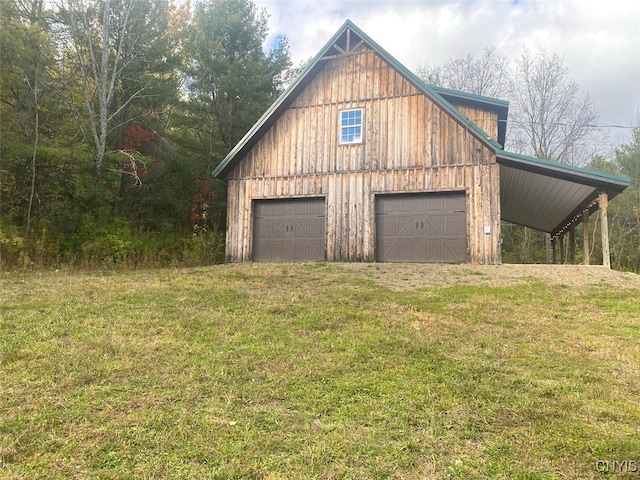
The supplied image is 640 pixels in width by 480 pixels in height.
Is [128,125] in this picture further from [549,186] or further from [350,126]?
[549,186]

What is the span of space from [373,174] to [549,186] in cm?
575

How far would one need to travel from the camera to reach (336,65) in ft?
48.2

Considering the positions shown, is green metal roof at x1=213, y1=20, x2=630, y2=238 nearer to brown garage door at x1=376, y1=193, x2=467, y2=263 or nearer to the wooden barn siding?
the wooden barn siding

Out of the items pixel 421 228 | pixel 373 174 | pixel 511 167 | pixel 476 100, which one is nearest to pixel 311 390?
pixel 421 228

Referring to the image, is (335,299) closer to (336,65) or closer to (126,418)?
(126,418)

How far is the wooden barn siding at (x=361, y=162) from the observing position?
13.1 metres

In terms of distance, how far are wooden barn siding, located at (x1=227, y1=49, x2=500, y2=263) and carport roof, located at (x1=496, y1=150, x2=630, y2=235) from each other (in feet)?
3.13

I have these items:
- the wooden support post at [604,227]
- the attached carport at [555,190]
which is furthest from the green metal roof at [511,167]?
the wooden support post at [604,227]

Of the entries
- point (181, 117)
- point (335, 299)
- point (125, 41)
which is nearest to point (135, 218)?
point (181, 117)

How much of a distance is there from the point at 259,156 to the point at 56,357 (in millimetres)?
11759

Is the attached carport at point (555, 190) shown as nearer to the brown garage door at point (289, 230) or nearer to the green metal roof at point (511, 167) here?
the green metal roof at point (511, 167)

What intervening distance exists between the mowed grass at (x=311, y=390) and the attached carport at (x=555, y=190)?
572cm

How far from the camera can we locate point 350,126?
14469 mm

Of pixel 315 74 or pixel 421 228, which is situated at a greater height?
pixel 315 74
